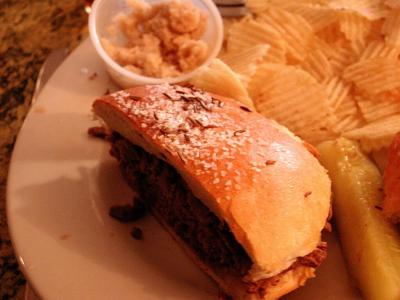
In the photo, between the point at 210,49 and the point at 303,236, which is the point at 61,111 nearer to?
the point at 210,49

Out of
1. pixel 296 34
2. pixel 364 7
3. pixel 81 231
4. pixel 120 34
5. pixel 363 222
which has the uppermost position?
pixel 364 7

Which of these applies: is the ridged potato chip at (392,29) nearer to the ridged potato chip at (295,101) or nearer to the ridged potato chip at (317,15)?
the ridged potato chip at (317,15)

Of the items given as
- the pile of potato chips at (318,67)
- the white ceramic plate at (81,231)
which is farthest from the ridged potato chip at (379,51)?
the white ceramic plate at (81,231)

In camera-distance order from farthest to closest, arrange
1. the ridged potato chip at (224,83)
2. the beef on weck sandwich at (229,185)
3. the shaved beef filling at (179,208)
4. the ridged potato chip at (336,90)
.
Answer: the ridged potato chip at (336,90) < the ridged potato chip at (224,83) < the shaved beef filling at (179,208) < the beef on weck sandwich at (229,185)

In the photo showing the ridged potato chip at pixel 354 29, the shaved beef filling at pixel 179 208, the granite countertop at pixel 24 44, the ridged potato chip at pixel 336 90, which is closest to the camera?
the shaved beef filling at pixel 179 208

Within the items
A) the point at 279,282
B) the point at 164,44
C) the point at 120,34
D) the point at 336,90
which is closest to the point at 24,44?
the point at 120,34

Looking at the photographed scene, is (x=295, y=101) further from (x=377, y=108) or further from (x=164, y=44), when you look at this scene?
(x=164, y=44)

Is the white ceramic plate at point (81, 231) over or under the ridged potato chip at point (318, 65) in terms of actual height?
under
